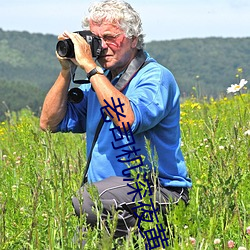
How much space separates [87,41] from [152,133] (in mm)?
571

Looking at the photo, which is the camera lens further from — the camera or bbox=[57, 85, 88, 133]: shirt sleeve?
bbox=[57, 85, 88, 133]: shirt sleeve

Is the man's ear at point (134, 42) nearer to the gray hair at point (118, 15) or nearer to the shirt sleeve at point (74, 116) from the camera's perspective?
the gray hair at point (118, 15)

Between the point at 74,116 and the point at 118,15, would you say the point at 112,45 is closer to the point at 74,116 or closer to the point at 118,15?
the point at 118,15

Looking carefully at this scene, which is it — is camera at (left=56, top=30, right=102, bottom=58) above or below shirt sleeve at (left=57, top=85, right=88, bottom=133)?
above

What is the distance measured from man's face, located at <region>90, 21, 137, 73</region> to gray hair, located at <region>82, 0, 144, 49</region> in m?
0.03

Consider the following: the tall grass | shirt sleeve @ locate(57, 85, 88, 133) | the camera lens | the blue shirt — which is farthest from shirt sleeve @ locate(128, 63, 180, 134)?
shirt sleeve @ locate(57, 85, 88, 133)

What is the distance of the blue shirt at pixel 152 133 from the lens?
130 inches

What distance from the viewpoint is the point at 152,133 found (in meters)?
3.46

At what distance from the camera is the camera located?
3.41 metres

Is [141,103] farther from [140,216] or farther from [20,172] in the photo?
[20,172]

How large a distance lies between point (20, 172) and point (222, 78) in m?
185

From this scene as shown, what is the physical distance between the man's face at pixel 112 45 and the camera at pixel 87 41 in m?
0.06

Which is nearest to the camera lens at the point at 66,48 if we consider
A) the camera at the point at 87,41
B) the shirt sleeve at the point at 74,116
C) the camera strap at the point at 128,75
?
the camera at the point at 87,41

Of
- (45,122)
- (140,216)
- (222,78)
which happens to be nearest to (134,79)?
(45,122)
